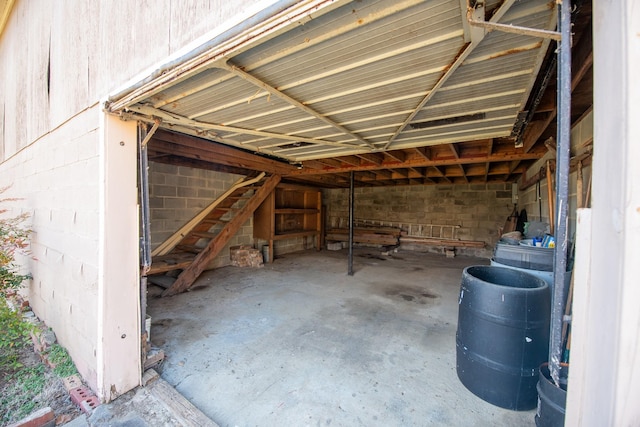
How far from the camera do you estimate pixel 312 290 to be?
13.1ft

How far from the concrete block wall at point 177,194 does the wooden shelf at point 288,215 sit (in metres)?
1.07

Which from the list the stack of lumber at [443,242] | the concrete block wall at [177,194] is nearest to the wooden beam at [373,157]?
the concrete block wall at [177,194]

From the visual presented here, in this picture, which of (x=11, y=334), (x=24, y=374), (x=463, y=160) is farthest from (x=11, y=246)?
(x=463, y=160)

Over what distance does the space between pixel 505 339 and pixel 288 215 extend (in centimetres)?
589

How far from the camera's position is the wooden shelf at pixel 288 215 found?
229 inches

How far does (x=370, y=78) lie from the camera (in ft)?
5.11

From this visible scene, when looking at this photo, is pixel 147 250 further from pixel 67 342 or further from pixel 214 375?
pixel 67 342

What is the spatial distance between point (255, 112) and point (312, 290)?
112 inches

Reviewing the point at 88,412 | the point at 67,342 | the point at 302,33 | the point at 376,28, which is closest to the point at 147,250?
the point at 88,412

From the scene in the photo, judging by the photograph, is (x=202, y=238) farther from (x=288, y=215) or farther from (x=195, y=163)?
(x=288, y=215)

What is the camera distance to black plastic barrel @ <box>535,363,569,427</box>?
42.0 inches

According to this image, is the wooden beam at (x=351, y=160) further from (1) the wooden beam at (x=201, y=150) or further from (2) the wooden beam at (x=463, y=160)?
(1) the wooden beam at (x=201, y=150)

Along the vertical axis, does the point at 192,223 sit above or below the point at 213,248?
above

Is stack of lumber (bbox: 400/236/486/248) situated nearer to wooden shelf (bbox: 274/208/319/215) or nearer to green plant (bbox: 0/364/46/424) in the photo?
wooden shelf (bbox: 274/208/319/215)
